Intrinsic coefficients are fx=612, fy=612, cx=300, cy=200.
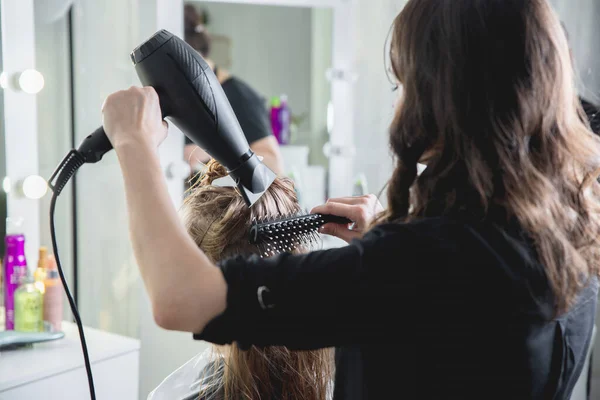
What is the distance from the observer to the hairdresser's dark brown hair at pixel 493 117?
57 centimetres

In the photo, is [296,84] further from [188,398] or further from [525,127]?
[525,127]

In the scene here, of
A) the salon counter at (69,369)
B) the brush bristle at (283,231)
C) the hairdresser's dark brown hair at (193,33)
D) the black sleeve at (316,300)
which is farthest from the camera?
the hairdresser's dark brown hair at (193,33)

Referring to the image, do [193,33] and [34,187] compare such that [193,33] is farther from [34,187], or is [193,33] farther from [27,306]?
[27,306]

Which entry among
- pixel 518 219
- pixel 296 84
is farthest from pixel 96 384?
pixel 296 84

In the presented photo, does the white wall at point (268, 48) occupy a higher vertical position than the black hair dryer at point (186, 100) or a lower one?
higher

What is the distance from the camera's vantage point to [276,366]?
94 centimetres

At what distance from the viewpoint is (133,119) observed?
66 cm

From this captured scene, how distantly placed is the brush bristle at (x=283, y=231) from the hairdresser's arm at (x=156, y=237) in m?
0.16

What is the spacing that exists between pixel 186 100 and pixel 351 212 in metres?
0.26

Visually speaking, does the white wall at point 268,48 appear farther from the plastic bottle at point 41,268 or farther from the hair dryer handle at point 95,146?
the hair dryer handle at point 95,146

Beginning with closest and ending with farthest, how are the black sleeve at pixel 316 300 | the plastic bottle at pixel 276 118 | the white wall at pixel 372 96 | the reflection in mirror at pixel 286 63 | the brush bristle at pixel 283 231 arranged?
the black sleeve at pixel 316 300, the brush bristle at pixel 283 231, the white wall at pixel 372 96, the reflection in mirror at pixel 286 63, the plastic bottle at pixel 276 118

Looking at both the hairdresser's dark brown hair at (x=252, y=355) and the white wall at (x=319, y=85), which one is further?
the white wall at (x=319, y=85)

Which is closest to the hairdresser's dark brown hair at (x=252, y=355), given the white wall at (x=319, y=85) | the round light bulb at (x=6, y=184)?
the round light bulb at (x=6, y=184)

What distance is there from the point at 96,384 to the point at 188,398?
0.32 metres
